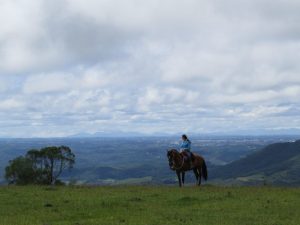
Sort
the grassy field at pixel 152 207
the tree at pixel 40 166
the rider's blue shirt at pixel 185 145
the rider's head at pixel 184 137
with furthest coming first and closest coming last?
1. the tree at pixel 40 166
2. the rider's blue shirt at pixel 185 145
3. the rider's head at pixel 184 137
4. the grassy field at pixel 152 207

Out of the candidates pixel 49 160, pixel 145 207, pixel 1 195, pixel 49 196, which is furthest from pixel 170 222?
pixel 49 160

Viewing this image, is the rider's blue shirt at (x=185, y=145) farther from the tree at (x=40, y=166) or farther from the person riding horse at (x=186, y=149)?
the tree at (x=40, y=166)

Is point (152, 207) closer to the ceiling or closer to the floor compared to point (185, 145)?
closer to the floor

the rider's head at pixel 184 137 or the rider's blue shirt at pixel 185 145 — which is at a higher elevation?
the rider's head at pixel 184 137

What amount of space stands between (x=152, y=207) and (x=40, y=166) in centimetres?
5924

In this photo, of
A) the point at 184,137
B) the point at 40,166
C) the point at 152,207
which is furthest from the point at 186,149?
the point at 40,166

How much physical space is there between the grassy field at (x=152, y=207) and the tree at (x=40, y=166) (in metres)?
45.6

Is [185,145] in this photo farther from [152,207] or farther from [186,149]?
[152,207]

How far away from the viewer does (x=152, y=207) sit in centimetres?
2712

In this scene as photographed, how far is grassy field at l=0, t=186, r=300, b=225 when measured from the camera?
22.7m

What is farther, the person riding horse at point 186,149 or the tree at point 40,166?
the tree at point 40,166

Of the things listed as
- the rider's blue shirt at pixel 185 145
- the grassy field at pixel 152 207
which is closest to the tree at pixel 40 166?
the rider's blue shirt at pixel 185 145

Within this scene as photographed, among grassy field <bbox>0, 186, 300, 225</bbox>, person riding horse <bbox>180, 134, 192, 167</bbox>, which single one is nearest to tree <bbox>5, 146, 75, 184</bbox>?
person riding horse <bbox>180, 134, 192, 167</bbox>

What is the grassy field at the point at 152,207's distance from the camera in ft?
74.4
